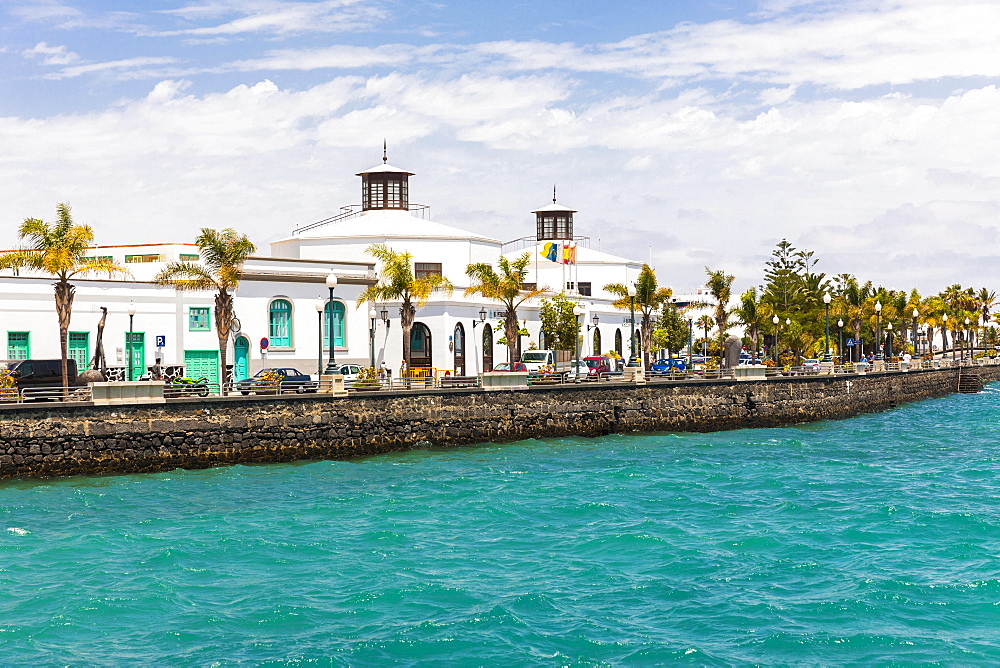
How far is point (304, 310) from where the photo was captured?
49.6 m

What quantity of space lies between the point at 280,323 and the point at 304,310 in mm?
1291

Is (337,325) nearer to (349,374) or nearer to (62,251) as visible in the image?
(349,374)

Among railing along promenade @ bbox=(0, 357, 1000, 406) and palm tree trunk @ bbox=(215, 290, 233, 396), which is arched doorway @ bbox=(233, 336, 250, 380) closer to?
palm tree trunk @ bbox=(215, 290, 233, 396)

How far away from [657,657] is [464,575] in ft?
17.9

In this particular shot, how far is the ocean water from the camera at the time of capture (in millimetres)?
16312

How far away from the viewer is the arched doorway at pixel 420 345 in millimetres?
54656

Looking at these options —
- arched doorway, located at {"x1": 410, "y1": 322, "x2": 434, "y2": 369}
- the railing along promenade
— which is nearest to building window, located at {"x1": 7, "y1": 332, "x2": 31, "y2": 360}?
the railing along promenade

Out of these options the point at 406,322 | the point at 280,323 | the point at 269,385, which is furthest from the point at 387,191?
the point at 269,385

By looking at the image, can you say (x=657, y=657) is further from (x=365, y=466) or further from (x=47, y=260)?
(x=47, y=260)

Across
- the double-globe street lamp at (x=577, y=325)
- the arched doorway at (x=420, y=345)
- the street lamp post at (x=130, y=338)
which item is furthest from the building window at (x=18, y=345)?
the double-globe street lamp at (x=577, y=325)

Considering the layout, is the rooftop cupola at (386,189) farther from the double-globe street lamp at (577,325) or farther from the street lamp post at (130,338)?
the street lamp post at (130,338)

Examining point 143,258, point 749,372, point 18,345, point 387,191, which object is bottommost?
point 749,372

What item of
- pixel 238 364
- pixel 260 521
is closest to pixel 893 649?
pixel 260 521

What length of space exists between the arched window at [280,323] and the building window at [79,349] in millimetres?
8168
